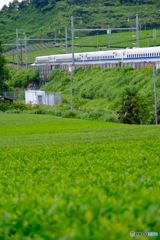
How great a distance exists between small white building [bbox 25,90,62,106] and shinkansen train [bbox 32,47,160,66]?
10207mm

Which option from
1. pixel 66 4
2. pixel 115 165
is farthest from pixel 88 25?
pixel 115 165

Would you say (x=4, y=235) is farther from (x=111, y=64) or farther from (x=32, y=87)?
(x=32, y=87)

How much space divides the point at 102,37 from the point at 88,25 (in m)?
9.05

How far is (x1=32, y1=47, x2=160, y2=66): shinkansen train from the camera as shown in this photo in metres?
48.7

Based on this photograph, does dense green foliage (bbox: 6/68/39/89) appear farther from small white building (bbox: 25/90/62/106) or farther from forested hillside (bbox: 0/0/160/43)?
forested hillside (bbox: 0/0/160/43)

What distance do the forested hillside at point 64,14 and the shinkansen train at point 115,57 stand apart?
150 ft

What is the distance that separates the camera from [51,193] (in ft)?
19.5

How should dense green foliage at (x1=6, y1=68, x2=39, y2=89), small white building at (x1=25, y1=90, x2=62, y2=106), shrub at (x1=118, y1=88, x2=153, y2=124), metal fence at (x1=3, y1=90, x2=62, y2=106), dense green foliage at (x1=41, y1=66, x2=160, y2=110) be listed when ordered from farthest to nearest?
1. dense green foliage at (x1=6, y1=68, x2=39, y2=89)
2. small white building at (x1=25, y1=90, x2=62, y2=106)
3. metal fence at (x1=3, y1=90, x2=62, y2=106)
4. dense green foliage at (x1=41, y1=66, x2=160, y2=110)
5. shrub at (x1=118, y1=88, x2=153, y2=124)

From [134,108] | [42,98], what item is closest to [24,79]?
[42,98]

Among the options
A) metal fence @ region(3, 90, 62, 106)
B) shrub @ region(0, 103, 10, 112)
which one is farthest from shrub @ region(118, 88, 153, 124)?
shrub @ region(0, 103, 10, 112)

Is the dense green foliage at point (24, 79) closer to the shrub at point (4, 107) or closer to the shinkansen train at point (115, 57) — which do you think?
the shinkansen train at point (115, 57)

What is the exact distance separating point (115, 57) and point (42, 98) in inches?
490

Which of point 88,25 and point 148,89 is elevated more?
point 88,25

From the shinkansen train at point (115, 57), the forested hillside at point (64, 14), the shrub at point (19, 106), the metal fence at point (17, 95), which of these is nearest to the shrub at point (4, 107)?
the shrub at point (19, 106)
